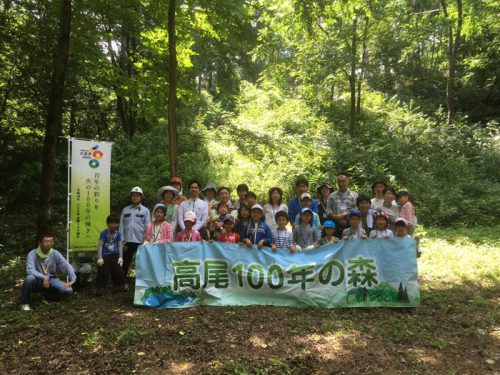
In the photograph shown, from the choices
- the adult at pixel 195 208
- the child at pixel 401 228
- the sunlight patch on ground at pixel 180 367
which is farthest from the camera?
the adult at pixel 195 208

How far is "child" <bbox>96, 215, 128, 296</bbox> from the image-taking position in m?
7.07

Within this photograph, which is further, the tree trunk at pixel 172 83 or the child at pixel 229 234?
the tree trunk at pixel 172 83

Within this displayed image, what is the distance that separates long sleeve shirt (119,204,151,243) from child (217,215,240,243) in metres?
1.67

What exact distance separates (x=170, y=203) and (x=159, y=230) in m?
0.70

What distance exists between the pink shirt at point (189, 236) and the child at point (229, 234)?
0.44 meters

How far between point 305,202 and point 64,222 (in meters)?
8.95

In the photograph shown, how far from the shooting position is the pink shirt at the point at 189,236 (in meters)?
6.78

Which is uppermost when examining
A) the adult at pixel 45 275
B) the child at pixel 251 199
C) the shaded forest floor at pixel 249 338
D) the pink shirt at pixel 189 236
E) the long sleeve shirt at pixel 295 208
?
the child at pixel 251 199

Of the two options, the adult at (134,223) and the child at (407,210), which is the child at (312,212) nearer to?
the child at (407,210)

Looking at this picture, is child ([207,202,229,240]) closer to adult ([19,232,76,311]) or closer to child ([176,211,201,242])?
child ([176,211,201,242])

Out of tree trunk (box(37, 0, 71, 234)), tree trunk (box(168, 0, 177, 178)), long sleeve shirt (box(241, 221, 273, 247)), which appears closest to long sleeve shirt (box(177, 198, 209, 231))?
long sleeve shirt (box(241, 221, 273, 247))

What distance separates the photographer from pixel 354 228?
668 cm

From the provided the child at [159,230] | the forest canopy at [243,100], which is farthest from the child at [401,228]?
the forest canopy at [243,100]

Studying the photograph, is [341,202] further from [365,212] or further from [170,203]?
[170,203]
